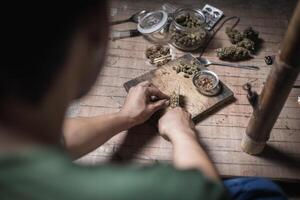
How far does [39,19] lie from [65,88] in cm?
13

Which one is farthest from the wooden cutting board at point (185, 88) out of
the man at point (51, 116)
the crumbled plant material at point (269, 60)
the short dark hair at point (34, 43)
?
the short dark hair at point (34, 43)

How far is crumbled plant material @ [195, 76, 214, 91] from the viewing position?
1.54 m

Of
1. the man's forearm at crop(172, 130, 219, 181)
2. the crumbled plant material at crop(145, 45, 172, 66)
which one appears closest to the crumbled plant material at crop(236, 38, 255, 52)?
the crumbled plant material at crop(145, 45, 172, 66)

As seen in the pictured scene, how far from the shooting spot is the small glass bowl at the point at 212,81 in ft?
5.01

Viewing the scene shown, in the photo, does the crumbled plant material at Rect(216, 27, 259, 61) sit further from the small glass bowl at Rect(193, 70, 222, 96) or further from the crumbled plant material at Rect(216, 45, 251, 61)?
the small glass bowl at Rect(193, 70, 222, 96)

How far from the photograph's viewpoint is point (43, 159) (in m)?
0.60

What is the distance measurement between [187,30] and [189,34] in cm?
2

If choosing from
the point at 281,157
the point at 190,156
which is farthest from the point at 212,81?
the point at 190,156

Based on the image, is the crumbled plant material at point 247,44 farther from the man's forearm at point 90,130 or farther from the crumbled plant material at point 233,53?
the man's forearm at point 90,130

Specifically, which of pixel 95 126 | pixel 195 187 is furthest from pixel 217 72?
pixel 195 187

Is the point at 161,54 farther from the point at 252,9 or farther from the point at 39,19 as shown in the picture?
the point at 39,19

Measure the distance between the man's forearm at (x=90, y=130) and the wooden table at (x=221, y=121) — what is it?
0.28ft

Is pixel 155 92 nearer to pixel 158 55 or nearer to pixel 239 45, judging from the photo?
pixel 158 55

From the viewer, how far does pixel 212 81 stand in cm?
155
